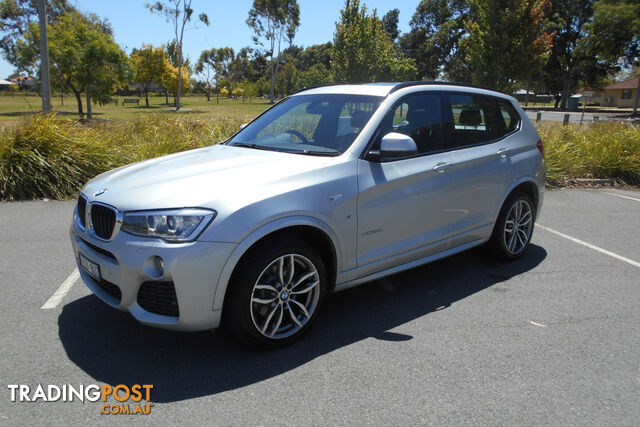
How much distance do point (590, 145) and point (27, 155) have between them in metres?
11.8

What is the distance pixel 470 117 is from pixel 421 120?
2.49 feet

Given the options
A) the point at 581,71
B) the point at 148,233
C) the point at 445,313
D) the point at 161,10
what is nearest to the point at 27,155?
the point at 148,233

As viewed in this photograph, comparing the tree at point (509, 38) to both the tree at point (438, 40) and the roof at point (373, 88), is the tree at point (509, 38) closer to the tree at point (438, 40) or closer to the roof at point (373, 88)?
the roof at point (373, 88)

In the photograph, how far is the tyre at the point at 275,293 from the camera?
3066 mm

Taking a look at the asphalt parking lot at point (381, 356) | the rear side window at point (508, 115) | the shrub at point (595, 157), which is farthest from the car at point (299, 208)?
the shrub at point (595, 157)

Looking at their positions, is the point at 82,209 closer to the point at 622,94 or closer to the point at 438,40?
the point at 438,40

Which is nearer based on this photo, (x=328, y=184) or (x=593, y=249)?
(x=328, y=184)

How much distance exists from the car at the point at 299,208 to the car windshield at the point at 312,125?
0.02 meters

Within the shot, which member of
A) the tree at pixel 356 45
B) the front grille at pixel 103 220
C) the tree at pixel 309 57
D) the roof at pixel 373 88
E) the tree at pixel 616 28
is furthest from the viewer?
the tree at pixel 309 57

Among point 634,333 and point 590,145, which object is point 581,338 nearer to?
point 634,333

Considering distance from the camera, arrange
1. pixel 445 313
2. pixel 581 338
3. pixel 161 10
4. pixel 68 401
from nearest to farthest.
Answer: pixel 68 401 → pixel 581 338 → pixel 445 313 → pixel 161 10

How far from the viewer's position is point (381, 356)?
334cm

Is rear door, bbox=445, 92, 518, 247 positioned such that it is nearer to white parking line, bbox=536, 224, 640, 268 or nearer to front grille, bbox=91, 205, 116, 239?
white parking line, bbox=536, 224, 640, 268

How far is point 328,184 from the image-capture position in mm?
3426
